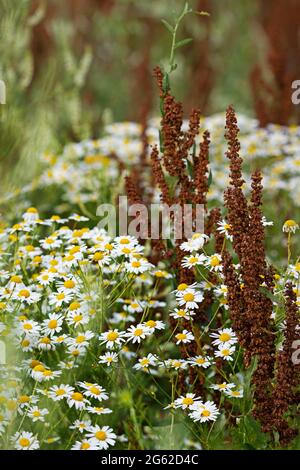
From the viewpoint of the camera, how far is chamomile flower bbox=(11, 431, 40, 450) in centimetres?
203

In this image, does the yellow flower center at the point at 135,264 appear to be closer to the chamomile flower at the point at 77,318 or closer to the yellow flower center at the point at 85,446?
the chamomile flower at the point at 77,318

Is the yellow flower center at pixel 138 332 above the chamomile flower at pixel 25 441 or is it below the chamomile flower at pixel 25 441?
above

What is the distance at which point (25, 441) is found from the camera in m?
2.03

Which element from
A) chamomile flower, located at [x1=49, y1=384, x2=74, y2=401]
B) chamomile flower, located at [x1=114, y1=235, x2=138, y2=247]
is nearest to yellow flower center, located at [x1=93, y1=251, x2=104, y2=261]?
chamomile flower, located at [x1=114, y1=235, x2=138, y2=247]

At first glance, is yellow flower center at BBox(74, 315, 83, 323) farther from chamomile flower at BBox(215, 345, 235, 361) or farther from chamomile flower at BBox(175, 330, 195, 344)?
chamomile flower at BBox(215, 345, 235, 361)

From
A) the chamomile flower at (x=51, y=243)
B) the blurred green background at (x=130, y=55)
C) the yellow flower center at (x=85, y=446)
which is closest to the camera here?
the yellow flower center at (x=85, y=446)

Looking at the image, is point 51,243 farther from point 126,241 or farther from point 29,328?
point 29,328

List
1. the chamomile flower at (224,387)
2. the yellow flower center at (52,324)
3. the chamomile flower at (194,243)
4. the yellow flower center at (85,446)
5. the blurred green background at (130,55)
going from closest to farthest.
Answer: the yellow flower center at (85,446)
the chamomile flower at (224,387)
the yellow flower center at (52,324)
the chamomile flower at (194,243)
the blurred green background at (130,55)

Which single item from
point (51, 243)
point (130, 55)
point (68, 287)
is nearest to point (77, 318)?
point (68, 287)

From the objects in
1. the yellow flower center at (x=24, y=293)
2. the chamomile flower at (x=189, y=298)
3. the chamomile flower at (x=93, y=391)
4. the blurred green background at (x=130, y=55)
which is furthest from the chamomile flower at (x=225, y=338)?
the blurred green background at (x=130, y=55)

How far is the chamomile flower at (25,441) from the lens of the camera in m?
2.03

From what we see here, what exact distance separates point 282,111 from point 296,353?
338 centimetres
